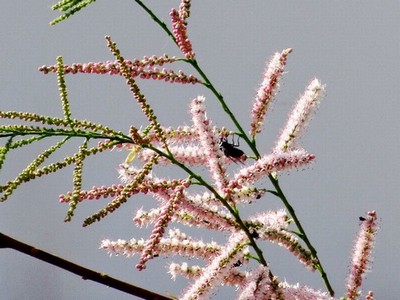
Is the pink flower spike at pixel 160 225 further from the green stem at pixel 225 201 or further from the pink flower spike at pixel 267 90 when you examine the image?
the pink flower spike at pixel 267 90

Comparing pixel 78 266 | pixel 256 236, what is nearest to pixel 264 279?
pixel 256 236

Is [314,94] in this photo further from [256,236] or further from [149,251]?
[149,251]

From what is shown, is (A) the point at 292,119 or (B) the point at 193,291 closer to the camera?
(B) the point at 193,291

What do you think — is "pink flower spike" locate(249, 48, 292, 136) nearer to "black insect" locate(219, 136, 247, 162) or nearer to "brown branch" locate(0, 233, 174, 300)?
"black insect" locate(219, 136, 247, 162)

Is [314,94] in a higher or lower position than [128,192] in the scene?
higher

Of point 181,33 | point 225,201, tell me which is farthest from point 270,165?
point 181,33

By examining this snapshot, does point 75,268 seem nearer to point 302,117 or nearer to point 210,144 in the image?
point 210,144
